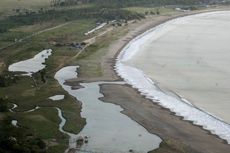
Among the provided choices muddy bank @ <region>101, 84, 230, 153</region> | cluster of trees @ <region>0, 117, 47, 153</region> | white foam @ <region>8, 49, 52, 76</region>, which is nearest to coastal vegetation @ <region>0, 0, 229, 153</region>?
cluster of trees @ <region>0, 117, 47, 153</region>

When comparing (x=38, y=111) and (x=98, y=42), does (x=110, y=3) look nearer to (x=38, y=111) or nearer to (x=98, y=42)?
(x=98, y=42)

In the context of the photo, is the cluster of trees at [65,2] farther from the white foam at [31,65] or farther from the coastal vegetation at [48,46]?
the white foam at [31,65]

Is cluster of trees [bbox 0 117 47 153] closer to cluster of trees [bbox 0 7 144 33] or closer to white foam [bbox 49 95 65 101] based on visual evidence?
white foam [bbox 49 95 65 101]

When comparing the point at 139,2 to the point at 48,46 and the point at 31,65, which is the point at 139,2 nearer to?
the point at 48,46

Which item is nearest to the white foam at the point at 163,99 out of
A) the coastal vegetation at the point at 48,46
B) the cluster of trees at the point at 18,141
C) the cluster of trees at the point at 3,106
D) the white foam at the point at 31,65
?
the coastal vegetation at the point at 48,46

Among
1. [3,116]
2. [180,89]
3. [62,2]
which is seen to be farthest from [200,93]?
[62,2]

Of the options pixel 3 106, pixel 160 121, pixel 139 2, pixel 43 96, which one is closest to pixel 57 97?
pixel 43 96
